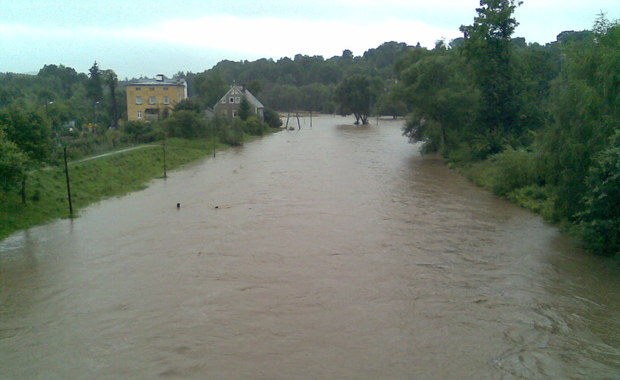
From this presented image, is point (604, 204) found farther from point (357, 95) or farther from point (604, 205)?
point (357, 95)

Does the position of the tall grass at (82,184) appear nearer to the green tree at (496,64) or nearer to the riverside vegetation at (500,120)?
the riverside vegetation at (500,120)

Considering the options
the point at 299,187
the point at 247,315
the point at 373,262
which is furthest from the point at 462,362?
the point at 299,187

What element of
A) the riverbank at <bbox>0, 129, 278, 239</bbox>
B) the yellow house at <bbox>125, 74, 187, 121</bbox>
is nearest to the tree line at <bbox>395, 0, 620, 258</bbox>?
the riverbank at <bbox>0, 129, 278, 239</bbox>

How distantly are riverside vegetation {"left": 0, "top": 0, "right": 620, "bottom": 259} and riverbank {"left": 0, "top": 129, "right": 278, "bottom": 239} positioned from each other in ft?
3.26

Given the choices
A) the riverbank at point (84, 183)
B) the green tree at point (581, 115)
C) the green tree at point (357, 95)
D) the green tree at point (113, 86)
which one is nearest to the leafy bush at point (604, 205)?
the green tree at point (581, 115)

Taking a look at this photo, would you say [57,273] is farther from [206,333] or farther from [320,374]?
[320,374]

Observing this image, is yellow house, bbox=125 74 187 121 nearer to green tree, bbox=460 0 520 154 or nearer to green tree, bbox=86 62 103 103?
green tree, bbox=86 62 103 103

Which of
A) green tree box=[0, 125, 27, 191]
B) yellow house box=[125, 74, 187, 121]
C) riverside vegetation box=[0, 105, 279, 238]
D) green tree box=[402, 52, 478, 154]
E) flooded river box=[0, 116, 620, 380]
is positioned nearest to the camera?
flooded river box=[0, 116, 620, 380]

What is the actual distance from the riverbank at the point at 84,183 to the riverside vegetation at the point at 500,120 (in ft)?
3.26

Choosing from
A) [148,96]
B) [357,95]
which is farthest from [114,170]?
[357,95]

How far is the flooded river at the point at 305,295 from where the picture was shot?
988 cm

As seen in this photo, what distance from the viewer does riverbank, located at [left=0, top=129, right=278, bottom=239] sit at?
65.0ft

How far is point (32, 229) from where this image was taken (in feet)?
62.4

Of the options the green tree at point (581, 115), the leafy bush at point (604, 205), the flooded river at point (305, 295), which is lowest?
the flooded river at point (305, 295)
